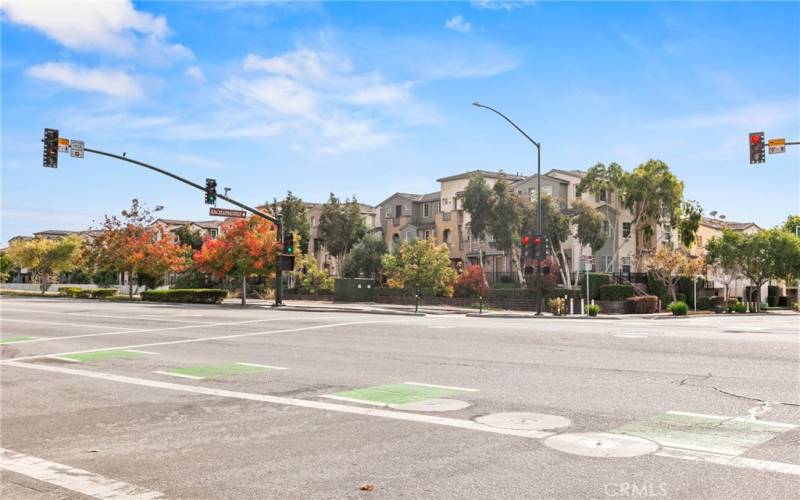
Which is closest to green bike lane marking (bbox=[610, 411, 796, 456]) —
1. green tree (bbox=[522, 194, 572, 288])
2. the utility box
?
green tree (bbox=[522, 194, 572, 288])

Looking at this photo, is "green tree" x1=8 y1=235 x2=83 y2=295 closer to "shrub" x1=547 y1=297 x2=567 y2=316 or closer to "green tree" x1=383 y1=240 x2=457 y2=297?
"green tree" x1=383 y1=240 x2=457 y2=297

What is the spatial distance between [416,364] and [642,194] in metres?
37.9

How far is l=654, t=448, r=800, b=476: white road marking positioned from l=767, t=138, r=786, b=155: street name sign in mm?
21828

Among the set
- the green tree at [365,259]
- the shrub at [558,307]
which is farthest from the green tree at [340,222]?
the shrub at [558,307]

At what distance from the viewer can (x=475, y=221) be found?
4856 centimetres

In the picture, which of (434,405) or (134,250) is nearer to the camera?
(434,405)

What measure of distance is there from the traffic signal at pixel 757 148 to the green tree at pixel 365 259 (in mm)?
44234

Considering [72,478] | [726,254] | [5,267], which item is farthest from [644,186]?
[5,267]

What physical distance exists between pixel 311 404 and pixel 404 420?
68.1 inches

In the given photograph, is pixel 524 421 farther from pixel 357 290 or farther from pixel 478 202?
pixel 357 290

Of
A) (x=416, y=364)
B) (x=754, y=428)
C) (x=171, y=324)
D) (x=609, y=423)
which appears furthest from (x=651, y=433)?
(x=171, y=324)

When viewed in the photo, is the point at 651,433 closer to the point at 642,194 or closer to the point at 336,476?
the point at 336,476

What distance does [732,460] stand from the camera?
245 inches

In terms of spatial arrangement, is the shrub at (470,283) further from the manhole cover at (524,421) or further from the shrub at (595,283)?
the manhole cover at (524,421)
